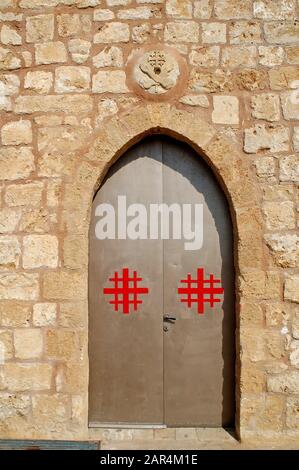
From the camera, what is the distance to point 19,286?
8.72 feet

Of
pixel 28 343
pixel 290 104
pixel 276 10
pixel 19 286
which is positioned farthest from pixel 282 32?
pixel 28 343

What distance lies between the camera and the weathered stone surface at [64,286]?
8.66ft

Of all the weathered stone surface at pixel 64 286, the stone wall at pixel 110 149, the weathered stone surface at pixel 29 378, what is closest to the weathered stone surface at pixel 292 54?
the stone wall at pixel 110 149

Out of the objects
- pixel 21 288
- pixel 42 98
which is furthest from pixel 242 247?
pixel 42 98

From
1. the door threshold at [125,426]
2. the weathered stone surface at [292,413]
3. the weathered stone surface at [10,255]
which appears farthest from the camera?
the door threshold at [125,426]

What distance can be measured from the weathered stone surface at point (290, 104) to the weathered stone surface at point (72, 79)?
1442 mm

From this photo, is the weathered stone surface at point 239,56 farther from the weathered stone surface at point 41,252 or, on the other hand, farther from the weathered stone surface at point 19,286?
the weathered stone surface at point 19,286

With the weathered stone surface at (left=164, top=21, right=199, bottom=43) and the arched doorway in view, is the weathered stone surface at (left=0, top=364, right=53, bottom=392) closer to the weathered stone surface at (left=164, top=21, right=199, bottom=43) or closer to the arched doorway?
the arched doorway

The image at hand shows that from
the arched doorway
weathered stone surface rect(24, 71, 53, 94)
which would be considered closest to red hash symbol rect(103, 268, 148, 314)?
the arched doorway

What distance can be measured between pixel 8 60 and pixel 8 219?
1.19 meters

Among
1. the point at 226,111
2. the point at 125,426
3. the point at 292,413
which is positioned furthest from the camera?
the point at 125,426

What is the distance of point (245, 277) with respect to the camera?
262 cm

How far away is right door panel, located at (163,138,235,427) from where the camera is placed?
281cm

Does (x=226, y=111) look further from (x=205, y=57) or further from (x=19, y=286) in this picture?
(x=19, y=286)
